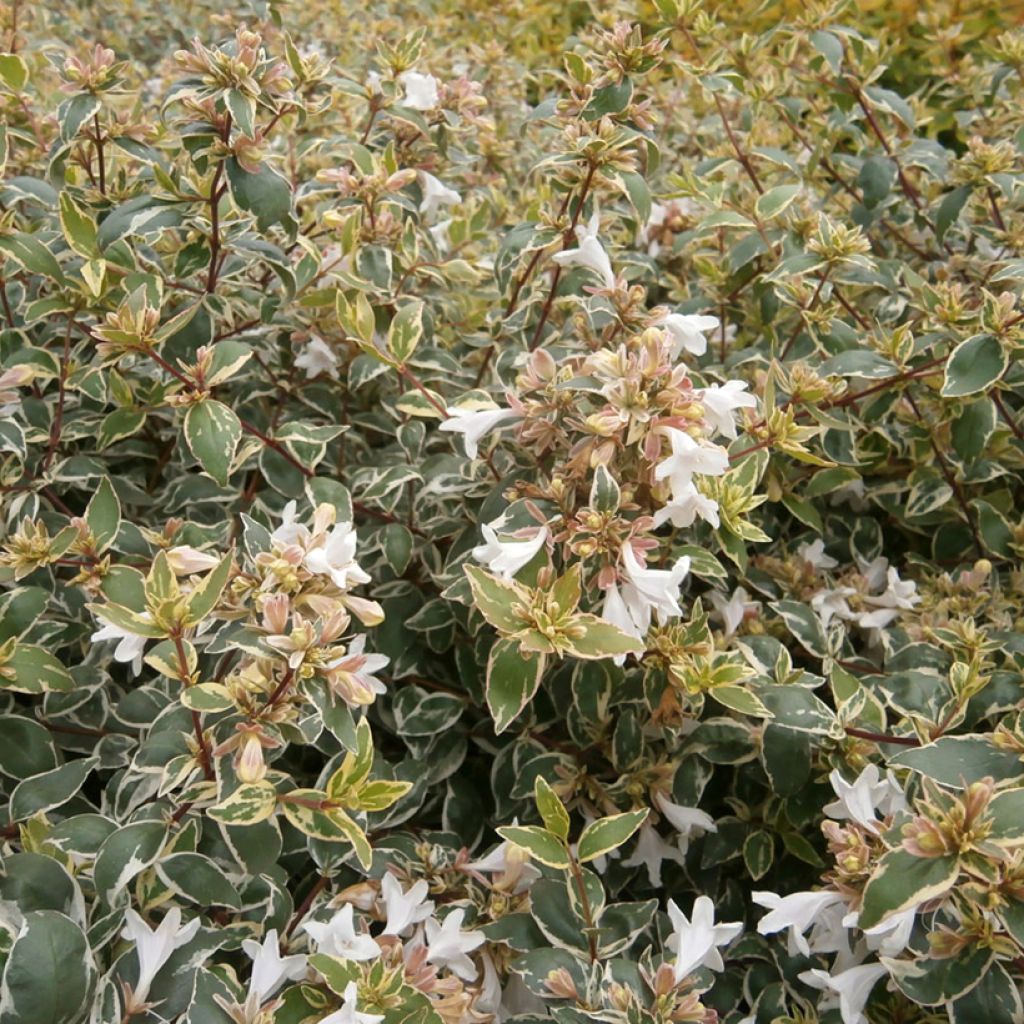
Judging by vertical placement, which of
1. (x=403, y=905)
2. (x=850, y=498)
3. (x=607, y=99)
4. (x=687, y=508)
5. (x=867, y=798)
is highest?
(x=607, y=99)

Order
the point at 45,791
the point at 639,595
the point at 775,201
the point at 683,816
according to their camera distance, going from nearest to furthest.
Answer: the point at 639,595
the point at 45,791
the point at 683,816
the point at 775,201

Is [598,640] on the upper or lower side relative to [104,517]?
upper

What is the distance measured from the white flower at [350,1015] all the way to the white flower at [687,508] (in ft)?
2.00

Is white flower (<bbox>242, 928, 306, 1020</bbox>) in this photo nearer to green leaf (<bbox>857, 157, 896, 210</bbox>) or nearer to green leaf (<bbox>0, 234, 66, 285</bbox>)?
green leaf (<bbox>0, 234, 66, 285</bbox>)

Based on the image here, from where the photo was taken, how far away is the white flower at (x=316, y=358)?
1638 millimetres

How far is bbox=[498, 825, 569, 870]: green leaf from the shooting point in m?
1.12

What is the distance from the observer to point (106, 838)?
1154mm

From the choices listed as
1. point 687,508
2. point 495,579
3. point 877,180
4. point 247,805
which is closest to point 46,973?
point 247,805

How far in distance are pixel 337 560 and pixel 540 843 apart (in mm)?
410

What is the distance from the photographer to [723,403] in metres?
1.21

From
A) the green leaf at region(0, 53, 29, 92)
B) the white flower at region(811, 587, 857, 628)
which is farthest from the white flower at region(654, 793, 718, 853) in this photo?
the green leaf at region(0, 53, 29, 92)

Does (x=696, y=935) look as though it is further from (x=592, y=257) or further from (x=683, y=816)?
(x=592, y=257)

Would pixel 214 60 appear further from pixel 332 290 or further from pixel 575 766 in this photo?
pixel 575 766

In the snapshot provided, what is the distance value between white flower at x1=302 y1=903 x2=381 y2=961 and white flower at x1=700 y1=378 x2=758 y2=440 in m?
0.72
